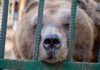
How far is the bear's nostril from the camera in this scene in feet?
8.93

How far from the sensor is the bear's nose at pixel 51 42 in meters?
2.72

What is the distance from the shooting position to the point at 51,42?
275cm

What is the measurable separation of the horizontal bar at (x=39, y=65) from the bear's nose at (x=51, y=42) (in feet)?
0.43

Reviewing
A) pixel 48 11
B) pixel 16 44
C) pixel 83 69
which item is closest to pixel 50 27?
pixel 48 11

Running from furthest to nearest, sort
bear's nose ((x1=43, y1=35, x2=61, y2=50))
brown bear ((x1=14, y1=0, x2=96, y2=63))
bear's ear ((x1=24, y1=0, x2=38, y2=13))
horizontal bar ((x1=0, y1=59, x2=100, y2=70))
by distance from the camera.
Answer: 1. bear's ear ((x1=24, y1=0, x2=38, y2=13))
2. brown bear ((x1=14, y1=0, x2=96, y2=63))
3. bear's nose ((x1=43, y1=35, x2=61, y2=50))
4. horizontal bar ((x1=0, y1=59, x2=100, y2=70))

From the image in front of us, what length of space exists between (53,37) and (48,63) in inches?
8.2

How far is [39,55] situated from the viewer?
2.86 meters

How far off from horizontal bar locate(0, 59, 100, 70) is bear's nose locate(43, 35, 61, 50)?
132mm

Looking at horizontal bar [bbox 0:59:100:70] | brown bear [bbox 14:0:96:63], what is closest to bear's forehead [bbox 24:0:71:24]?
brown bear [bbox 14:0:96:63]

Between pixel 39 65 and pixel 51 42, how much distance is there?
0.20 m

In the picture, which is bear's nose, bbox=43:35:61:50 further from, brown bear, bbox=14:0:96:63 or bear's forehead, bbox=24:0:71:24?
bear's forehead, bbox=24:0:71:24

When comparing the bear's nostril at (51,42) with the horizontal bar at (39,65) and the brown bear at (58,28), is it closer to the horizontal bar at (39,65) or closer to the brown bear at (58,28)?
the horizontal bar at (39,65)

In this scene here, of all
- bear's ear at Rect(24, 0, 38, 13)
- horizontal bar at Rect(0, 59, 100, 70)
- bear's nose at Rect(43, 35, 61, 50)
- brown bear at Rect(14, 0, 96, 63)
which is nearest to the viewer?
horizontal bar at Rect(0, 59, 100, 70)


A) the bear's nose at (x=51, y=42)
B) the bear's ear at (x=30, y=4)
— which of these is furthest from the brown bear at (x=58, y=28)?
the bear's nose at (x=51, y=42)
